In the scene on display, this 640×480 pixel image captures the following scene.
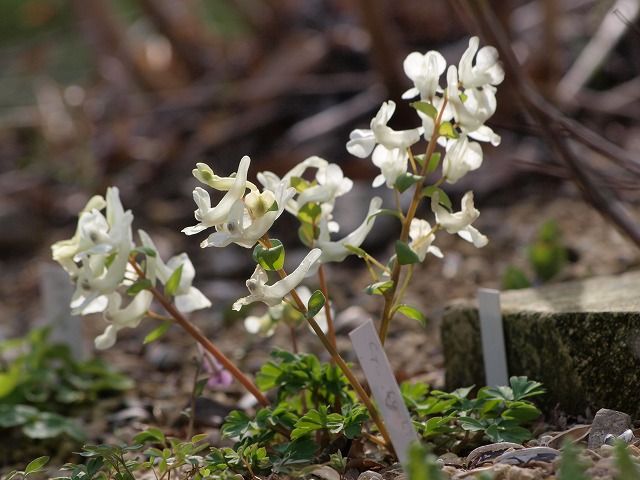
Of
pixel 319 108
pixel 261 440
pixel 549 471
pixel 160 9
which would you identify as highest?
pixel 160 9

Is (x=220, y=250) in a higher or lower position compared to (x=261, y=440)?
higher

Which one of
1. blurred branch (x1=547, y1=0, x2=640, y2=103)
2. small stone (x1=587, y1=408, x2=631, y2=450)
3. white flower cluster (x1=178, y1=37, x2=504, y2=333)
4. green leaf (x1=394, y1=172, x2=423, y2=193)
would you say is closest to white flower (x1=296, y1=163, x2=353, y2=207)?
white flower cluster (x1=178, y1=37, x2=504, y2=333)

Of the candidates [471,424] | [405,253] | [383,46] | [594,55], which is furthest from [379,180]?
[594,55]

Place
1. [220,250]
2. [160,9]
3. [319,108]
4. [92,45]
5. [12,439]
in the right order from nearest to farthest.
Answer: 1. [12,439]
2. [220,250]
3. [319,108]
4. [160,9]
5. [92,45]

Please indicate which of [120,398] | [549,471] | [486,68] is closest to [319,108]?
[120,398]

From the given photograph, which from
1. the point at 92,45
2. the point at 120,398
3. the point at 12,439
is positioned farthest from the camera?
the point at 92,45

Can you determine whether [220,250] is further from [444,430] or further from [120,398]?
[444,430]

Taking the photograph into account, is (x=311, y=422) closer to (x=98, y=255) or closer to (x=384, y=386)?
(x=384, y=386)

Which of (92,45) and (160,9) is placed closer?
(160,9)

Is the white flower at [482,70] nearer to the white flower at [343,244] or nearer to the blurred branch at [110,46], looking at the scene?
the white flower at [343,244]
